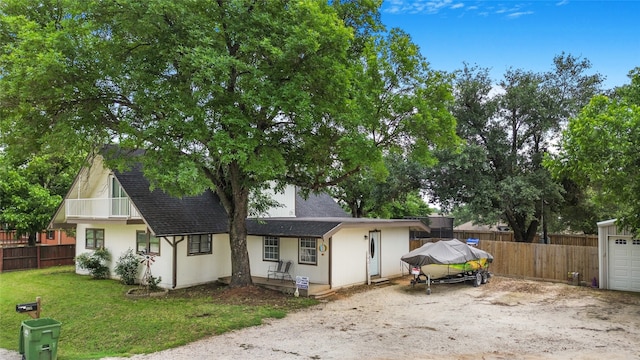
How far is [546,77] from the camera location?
23.9 meters

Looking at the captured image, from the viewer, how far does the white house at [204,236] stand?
16.6 meters

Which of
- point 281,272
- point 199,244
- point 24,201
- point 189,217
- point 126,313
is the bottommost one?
point 126,313

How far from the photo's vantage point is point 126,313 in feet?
41.6

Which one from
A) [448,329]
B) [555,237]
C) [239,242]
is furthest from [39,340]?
[555,237]

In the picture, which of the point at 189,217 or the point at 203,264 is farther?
the point at 203,264

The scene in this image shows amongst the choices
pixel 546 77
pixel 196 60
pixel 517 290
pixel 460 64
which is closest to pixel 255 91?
pixel 196 60

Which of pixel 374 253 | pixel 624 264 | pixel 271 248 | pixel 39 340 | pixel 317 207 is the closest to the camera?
pixel 39 340

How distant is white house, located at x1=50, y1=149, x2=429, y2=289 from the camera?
54.5ft

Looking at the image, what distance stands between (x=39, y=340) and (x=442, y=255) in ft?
40.3

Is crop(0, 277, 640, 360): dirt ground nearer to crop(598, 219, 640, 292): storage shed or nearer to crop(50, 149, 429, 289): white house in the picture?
crop(598, 219, 640, 292): storage shed

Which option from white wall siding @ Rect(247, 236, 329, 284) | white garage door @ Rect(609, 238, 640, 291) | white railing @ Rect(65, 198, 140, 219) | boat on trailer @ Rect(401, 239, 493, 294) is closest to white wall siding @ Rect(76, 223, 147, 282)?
white railing @ Rect(65, 198, 140, 219)

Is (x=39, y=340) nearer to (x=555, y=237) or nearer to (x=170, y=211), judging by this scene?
(x=170, y=211)

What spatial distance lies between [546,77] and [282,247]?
56.5 ft

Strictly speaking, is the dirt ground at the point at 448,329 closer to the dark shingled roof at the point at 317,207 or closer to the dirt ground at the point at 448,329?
the dirt ground at the point at 448,329
